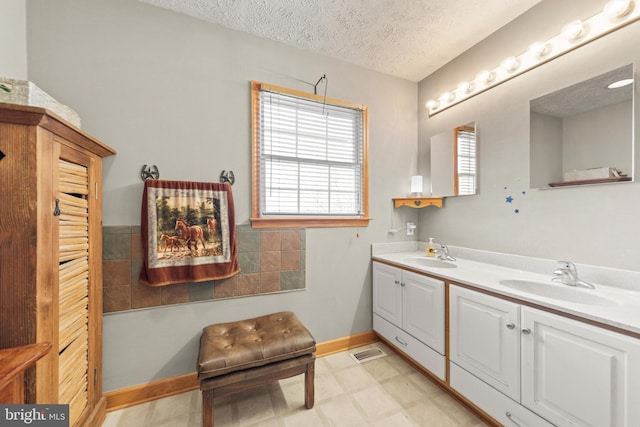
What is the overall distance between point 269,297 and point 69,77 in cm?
192

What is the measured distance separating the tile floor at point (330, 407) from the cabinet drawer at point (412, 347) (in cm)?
16

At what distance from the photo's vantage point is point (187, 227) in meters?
1.60

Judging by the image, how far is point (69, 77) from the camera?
1.41m

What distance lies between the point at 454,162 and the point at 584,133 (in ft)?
2.64

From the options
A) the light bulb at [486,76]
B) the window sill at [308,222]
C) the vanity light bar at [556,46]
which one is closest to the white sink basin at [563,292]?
the window sill at [308,222]

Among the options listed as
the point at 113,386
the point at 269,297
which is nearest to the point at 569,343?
the point at 269,297

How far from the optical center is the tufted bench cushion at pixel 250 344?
128 centimetres

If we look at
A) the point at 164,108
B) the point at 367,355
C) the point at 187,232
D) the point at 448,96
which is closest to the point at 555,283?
the point at 367,355

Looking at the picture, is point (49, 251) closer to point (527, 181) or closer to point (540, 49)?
point (527, 181)

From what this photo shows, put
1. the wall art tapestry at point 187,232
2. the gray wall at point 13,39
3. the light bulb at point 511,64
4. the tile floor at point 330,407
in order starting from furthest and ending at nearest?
1. the light bulb at point 511,64
2. the wall art tapestry at point 187,232
3. the tile floor at point 330,407
4. the gray wall at point 13,39

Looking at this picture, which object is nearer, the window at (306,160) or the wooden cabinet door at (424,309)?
the wooden cabinet door at (424,309)

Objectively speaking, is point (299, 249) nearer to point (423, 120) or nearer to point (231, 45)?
point (231, 45)

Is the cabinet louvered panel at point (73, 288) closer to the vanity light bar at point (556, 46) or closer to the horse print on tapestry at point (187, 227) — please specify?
the horse print on tapestry at point (187, 227)

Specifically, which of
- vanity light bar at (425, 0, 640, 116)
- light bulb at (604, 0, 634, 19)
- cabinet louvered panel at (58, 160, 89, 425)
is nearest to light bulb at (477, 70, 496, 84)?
vanity light bar at (425, 0, 640, 116)
